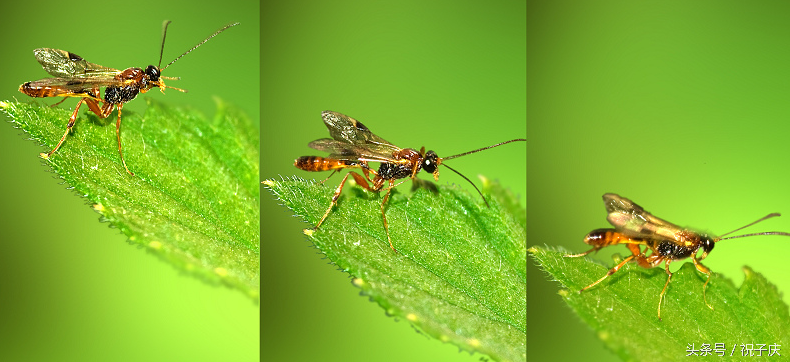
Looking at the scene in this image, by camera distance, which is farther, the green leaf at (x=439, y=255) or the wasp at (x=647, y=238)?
the wasp at (x=647, y=238)

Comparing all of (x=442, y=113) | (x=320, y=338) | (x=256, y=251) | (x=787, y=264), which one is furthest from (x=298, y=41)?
(x=787, y=264)

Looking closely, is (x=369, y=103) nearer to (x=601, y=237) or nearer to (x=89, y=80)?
(x=601, y=237)

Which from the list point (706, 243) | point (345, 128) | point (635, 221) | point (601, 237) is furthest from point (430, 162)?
point (706, 243)

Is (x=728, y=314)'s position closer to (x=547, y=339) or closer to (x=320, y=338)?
(x=547, y=339)

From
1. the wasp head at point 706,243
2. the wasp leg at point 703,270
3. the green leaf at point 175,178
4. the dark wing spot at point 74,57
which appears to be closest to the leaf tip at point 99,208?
the green leaf at point 175,178

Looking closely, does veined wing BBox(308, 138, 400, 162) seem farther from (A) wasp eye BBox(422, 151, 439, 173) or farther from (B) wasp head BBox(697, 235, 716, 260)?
(B) wasp head BBox(697, 235, 716, 260)

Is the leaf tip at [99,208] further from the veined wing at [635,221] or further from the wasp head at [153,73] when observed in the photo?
the veined wing at [635,221]

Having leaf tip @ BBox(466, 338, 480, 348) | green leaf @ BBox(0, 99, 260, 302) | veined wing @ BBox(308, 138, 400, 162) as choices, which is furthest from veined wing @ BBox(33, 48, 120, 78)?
leaf tip @ BBox(466, 338, 480, 348)
